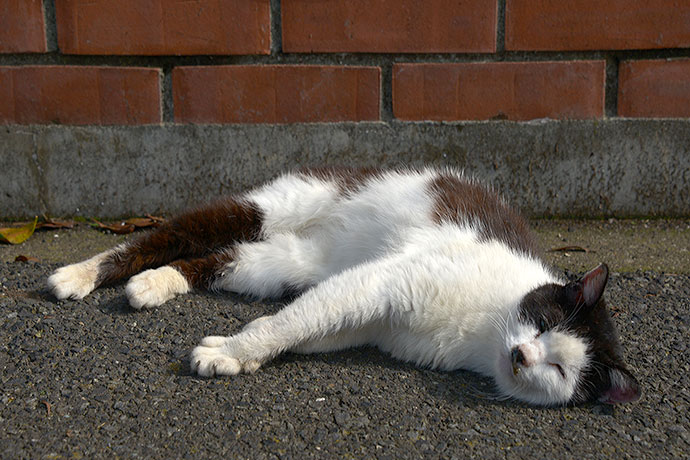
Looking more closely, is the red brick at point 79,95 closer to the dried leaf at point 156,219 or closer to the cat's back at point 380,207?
the dried leaf at point 156,219

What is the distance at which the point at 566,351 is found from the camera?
5.90ft

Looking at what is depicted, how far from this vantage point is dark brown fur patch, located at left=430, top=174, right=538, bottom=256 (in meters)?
2.37

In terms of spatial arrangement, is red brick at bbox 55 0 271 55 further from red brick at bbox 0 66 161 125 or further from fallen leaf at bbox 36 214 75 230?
fallen leaf at bbox 36 214 75 230

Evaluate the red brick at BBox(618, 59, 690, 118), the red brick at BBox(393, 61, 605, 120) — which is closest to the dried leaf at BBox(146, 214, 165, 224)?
the red brick at BBox(393, 61, 605, 120)

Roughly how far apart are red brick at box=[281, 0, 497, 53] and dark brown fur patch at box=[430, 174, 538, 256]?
0.76m

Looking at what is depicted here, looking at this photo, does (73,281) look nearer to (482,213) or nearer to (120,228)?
(120,228)

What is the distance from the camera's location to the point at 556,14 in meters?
2.87

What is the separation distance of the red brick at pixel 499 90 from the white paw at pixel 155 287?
1.35 metres

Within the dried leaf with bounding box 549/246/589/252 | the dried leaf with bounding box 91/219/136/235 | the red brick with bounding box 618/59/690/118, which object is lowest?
the dried leaf with bounding box 549/246/589/252

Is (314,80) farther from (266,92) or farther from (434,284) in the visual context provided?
(434,284)

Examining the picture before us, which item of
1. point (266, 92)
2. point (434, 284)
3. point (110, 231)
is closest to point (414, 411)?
point (434, 284)

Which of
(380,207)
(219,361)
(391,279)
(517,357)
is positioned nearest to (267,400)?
(219,361)

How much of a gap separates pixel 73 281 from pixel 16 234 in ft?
2.87

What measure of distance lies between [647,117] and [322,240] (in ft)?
5.75
